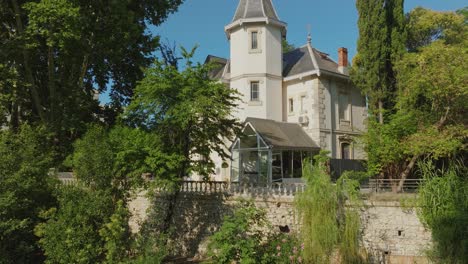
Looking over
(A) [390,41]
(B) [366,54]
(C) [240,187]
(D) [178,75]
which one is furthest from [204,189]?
(A) [390,41]

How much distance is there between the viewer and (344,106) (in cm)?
2445

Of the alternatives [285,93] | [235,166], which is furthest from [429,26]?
[235,166]

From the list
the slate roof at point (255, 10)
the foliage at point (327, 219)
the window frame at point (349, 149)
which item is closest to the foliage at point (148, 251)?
the foliage at point (327, 219)

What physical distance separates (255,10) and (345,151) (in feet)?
33.1

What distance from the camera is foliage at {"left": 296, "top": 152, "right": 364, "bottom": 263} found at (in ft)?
39.0

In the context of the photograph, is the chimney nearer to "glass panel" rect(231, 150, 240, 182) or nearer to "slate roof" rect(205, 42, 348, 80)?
"slate roof" rect(205, 42, 348, 80)

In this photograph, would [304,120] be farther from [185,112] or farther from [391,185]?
[185,112]

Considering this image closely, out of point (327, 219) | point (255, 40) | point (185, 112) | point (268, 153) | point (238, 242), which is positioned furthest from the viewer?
point (255, 40)

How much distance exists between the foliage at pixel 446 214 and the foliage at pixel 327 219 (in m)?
2.00

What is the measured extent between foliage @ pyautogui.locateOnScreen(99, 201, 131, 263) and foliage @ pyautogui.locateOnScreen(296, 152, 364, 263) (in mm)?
5625

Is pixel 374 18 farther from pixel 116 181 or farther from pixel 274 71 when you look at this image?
pixel 116 181

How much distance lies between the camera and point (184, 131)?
1423cm

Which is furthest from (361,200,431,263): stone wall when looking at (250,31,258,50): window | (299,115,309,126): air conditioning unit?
(250,31,258,50): window

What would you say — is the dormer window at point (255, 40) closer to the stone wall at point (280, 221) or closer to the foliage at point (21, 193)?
the stone wall at point (280, 221)
